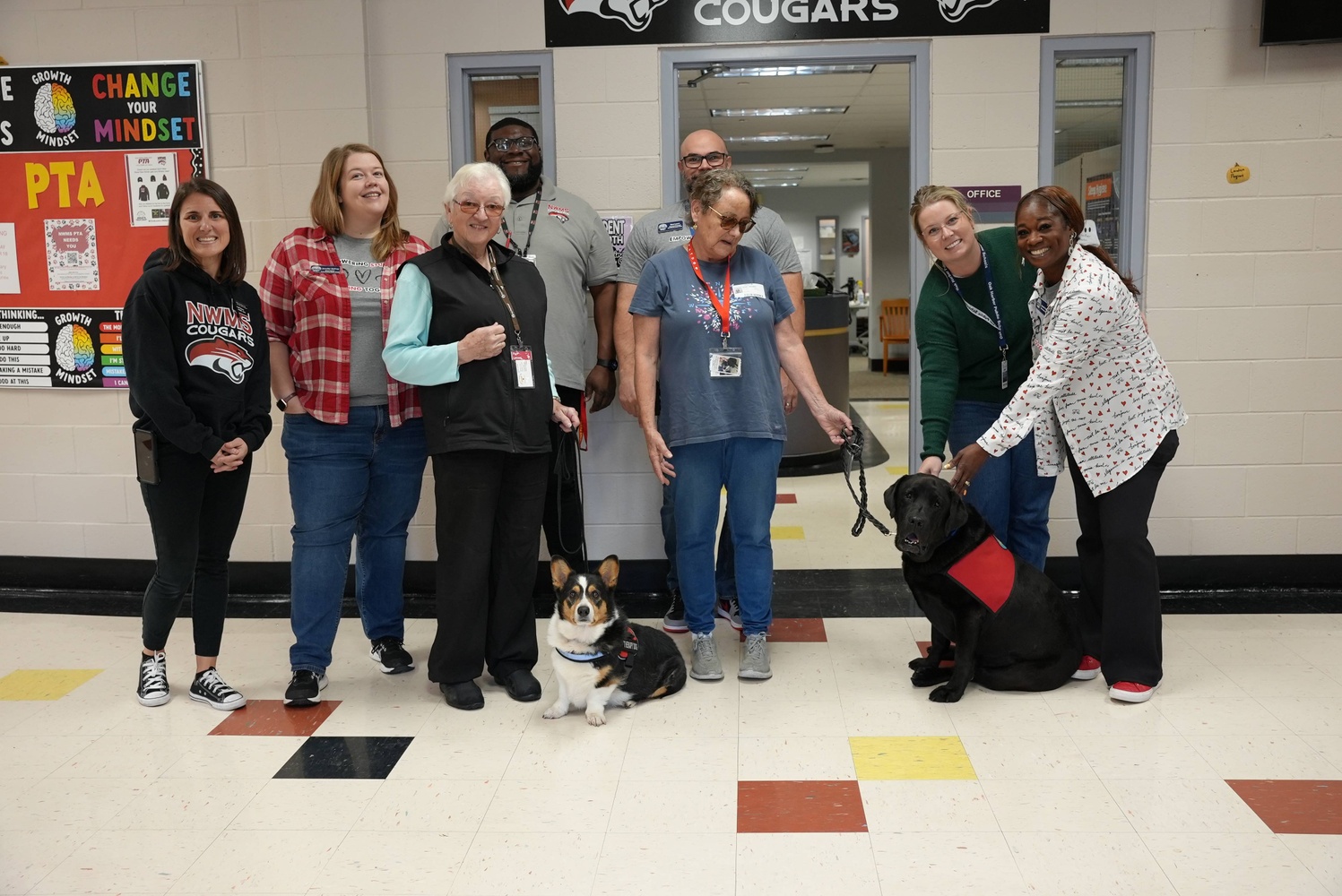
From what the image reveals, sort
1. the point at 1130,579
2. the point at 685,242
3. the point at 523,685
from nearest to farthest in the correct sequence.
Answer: the point at 1130,579 < the point at 523,685 < the point at 685,242

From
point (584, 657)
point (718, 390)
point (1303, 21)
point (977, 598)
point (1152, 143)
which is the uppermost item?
point (1303, 21)

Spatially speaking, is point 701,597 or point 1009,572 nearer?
point 1009,572

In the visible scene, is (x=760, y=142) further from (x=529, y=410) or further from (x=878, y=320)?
(x=529, y=410)

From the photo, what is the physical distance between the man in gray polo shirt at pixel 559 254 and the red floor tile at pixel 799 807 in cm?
113

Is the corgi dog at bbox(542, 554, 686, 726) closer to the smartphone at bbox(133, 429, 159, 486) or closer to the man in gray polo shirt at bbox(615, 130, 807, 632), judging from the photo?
the man in gray polo shirt at bbox(615, 130, 807, 632)

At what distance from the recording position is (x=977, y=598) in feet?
9.73

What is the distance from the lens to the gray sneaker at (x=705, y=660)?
3274mm

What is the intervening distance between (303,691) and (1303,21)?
4042 mm

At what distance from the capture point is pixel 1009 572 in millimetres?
2996

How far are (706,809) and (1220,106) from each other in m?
3.20

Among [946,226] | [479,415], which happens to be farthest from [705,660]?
[946,226]

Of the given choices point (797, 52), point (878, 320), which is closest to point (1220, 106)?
point (797, 52)

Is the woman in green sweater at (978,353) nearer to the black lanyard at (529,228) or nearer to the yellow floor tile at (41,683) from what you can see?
the black lanyard at (529,228)

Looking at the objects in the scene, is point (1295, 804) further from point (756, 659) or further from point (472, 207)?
point (472, 207)
